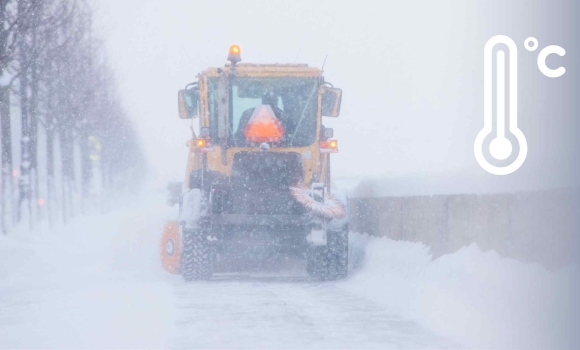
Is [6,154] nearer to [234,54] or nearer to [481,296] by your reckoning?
[234,54]

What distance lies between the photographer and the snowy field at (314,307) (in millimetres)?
7348

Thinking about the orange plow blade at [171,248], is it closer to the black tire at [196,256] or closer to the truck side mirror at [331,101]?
the black tire at [196,256]

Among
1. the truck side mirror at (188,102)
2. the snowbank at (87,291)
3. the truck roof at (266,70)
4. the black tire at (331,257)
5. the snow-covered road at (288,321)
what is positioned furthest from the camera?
the truck side mirror at (188,102)

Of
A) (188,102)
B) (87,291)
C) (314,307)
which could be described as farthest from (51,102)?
(314,307)

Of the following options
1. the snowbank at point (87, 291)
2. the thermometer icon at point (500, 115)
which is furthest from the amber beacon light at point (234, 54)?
the thermometer icon at point (500, 115)

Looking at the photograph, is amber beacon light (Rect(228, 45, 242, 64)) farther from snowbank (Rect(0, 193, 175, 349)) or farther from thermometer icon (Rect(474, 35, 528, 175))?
thermometer icon (Rect(474, 35, 528, 175))

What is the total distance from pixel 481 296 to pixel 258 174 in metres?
5.14

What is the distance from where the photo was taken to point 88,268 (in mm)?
14977

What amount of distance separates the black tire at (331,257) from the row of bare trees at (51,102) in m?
7.86

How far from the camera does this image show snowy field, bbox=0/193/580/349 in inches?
289

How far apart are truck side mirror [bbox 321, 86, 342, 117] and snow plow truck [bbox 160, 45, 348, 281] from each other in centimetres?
2

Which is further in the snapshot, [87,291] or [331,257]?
[331,257]

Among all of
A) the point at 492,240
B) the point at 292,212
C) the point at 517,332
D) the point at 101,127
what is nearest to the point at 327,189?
the point at 292,212

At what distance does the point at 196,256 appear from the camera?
12688 mm
